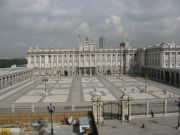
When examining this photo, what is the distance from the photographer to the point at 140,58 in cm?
11875

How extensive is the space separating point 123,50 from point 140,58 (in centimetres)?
819

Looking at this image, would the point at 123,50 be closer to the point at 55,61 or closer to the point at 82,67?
the point at 82,67

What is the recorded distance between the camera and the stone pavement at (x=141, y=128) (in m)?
25.5

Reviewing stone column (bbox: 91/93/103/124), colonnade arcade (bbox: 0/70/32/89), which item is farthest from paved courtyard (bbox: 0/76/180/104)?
stone column (bbox: 91/93/103/124)

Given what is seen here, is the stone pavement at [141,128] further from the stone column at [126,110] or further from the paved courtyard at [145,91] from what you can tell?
the paved courtyard at [145,91]

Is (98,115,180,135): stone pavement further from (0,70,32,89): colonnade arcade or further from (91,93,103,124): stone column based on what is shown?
(0,70,32,89): colonnade arcade

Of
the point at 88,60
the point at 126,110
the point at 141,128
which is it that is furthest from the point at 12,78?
the point at 141,128

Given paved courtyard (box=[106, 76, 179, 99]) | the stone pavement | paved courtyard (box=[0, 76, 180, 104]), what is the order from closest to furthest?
1. the stone pavement
2. paved courtyard (box=[0, 76, 180, 104])
3. paved courtyard (box=[106, 76, 179, 99])

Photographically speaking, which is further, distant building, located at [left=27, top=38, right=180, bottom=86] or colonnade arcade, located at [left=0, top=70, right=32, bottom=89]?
distant building, located at [left=27, top=38, right=180, bottom=86]

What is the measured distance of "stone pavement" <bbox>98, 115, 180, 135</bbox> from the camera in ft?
83.7

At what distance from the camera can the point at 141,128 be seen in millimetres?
26781

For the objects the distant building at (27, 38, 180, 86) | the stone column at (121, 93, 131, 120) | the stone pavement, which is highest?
the distant building at (27, 38, 180, 86)

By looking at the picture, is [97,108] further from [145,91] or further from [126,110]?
[145,91]

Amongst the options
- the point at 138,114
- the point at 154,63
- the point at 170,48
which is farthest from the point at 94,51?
the point at 138,114
